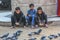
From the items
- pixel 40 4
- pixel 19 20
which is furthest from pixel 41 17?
Answer: pixel 40 4

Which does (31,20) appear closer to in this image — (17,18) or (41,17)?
(41,17)

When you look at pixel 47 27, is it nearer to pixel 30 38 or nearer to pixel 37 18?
pixel 37 18

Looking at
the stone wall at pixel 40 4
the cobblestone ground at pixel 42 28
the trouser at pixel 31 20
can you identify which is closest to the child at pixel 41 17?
the trouser at pixel 31 20

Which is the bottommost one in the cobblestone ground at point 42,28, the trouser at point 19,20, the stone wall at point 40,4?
the cobblestone ground at point 42,28

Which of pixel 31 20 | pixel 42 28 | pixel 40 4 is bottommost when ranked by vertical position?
pixel 42 28

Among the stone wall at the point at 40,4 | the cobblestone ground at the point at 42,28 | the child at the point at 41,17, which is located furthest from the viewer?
the stone wall at the point at 40,4

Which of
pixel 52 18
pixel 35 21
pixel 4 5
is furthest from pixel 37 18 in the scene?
pixel 4 5

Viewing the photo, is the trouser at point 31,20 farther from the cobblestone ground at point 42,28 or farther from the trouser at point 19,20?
the cobblestone ground at point 42,28

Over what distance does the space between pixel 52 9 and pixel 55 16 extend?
0.27 metres

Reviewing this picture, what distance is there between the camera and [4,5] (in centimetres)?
1145

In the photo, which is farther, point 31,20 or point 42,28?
point 31,20

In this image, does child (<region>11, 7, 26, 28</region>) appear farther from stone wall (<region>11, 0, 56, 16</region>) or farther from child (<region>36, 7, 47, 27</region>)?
stone wall (<region>11, 0, 56, 16</region>)

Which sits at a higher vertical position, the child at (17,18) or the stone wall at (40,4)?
the stone wall at (40,4)

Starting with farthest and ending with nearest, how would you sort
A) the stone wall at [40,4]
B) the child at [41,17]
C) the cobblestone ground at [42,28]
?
1. the stone wall at [40,4]
2. the child at [41,17]
3. the cobblestone ground at [42,28]
